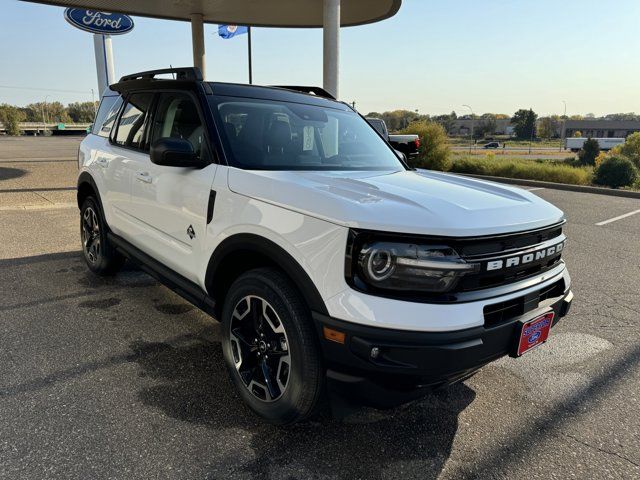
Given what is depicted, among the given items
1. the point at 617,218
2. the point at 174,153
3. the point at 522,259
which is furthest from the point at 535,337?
the point at 617,218

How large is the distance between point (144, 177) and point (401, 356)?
2.53 m

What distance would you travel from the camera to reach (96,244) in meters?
4.94

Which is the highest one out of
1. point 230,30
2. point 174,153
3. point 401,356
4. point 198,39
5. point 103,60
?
point 230,30

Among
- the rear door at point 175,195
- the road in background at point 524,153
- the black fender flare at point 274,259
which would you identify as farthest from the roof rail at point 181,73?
the road in background at point 524,153

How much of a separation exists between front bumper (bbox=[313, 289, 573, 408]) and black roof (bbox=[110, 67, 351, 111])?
1.88 meters

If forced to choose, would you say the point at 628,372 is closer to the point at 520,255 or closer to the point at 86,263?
the point at 520,255

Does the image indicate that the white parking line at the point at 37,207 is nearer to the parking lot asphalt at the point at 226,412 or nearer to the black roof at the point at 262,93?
the parking lot asphalt at the point at 226,412

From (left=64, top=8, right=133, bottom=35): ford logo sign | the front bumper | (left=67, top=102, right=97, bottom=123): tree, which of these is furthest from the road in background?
(left=67, top=102, right=97, bottom=123): tree

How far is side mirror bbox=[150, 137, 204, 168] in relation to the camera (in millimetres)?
2836

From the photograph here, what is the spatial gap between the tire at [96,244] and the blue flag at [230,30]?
13724 mm

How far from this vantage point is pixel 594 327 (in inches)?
162

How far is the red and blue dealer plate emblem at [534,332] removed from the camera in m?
2.27

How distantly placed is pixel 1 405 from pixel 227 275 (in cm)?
146

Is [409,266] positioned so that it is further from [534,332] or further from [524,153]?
[524,153]
